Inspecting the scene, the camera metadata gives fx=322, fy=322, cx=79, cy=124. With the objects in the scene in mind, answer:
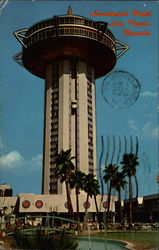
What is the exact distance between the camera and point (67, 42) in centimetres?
12012

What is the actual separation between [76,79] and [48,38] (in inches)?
734

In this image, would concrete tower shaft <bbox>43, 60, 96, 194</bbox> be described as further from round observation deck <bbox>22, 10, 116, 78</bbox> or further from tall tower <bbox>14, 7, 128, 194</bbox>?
round observation deck <bbox>22, 10, 116, 78</bbox>

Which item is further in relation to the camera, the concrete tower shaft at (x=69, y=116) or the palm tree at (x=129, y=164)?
the concrete tower shaft at (x=69, y=116)

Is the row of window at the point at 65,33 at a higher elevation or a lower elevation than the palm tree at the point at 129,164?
higher

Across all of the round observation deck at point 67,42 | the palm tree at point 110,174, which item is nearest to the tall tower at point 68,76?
A: the round observation deck at point 67,42

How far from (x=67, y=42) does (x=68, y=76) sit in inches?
509

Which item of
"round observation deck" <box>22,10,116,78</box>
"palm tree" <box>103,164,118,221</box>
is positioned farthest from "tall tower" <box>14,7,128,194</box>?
"palm tree" <box>103,164,118,221</box>

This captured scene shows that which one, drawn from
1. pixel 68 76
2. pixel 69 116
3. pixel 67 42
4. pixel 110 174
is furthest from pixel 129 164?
pixel 67 42

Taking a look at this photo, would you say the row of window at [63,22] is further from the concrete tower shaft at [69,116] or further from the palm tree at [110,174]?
the palm tree at [110,174]

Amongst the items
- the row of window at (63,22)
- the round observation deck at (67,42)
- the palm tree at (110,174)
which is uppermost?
the row of window at (63,22)

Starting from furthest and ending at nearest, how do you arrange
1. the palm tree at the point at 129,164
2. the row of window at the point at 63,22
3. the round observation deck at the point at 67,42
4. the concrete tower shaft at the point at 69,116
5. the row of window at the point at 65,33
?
the row of window at the point at 63,22, the round observation deck at the point at 67,42, the row of window at the point at 65,33, the concrete tower shaft at the point at 69,116, the palm tree at the point at 129,164

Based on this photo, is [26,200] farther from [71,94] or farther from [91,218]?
[71,94]

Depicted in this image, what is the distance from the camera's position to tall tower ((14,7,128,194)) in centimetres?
11700

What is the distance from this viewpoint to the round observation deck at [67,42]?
11875cm
